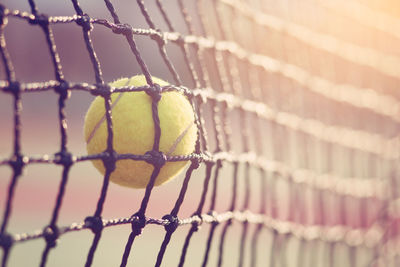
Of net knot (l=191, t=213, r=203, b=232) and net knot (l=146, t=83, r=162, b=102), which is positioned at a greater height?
net knot (l=146, t=83, r=162, b=102)

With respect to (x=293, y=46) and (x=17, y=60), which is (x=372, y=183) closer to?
(x=293, y=46)

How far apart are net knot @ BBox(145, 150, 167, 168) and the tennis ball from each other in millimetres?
54

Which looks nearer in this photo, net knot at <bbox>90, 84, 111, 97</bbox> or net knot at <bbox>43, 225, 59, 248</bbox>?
net knot at <bbox>43, 225, 59, 248</bbox>

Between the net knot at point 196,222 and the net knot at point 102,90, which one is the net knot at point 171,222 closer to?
the net knot at point 196,222

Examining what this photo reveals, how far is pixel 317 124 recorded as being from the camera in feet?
10.7

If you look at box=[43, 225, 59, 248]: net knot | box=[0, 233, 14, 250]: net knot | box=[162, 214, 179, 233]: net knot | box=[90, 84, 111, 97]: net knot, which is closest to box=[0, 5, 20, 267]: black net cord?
box=[0, 233, 14, 250]: net knot

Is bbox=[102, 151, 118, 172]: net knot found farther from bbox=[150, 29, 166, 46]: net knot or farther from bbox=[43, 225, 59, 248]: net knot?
bbox=[150, 29, 166, 46]: net knot

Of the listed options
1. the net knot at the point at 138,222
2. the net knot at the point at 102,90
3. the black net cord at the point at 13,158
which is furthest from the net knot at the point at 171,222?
the black net cord at the point at 13,158

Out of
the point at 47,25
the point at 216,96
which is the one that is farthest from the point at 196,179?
the point at 47,25

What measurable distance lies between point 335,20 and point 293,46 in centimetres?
53

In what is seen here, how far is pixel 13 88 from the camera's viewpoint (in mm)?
1113

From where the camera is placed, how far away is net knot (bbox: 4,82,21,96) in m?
1.11

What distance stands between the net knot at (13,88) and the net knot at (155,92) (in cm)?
38

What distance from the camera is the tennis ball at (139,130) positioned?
1465 mm
